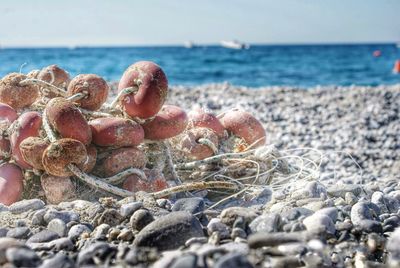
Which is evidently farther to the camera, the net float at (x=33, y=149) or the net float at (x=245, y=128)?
the net float at (x=245, y=128)

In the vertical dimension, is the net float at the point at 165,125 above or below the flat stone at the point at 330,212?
above

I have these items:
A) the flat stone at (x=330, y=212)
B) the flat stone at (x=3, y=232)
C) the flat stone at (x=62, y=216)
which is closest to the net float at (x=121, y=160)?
the flat stone at (x=62, y=216)

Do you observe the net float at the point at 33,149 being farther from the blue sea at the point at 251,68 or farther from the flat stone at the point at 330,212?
the blue sea at the point at 251,68

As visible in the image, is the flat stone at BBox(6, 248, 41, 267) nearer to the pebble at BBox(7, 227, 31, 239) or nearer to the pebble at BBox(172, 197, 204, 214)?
the pebble at BBox(7, 227, 31, 239)

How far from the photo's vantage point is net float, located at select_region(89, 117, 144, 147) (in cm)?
329

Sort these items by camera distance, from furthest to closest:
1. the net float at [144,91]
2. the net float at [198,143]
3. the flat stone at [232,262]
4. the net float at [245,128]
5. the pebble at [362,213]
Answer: the net float at [245,128]
the net float at [198,143]
the net float at [144,91]
the pebble at [362,213]
the flat stone at [232,262]

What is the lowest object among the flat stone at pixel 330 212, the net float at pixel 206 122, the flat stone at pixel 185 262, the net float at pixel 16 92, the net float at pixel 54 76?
the flat stone at pixel 330 212

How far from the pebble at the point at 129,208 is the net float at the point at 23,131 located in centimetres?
91

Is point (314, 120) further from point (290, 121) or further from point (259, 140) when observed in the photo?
point (259, 140)

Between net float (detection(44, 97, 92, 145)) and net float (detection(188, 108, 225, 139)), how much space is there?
3.20 ft

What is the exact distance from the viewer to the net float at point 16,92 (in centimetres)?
356

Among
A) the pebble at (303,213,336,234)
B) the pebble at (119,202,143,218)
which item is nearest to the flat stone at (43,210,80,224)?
the pebble at (119,202,143,218)

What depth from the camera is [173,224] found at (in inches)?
87.4

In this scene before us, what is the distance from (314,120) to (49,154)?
23.5 ft
